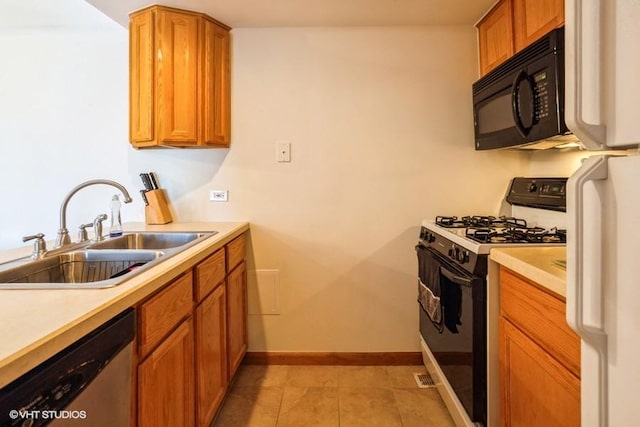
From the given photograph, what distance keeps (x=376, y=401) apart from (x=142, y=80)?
2.23 meters

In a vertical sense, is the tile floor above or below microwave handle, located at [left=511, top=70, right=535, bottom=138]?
below

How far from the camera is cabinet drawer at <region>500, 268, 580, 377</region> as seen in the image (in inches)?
37.4

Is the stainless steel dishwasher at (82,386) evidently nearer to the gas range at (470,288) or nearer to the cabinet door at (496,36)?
the gas range at (470,288)

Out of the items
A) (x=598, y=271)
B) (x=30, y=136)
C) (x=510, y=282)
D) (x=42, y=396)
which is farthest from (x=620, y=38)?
(x=30, y=136)

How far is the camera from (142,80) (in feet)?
6.63

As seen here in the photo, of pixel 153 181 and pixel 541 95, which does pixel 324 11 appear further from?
pixel 153 181

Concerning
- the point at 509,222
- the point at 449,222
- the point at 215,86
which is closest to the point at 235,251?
the point at 215,86

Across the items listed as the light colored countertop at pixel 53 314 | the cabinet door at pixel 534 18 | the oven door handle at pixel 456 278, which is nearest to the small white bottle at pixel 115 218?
the light colored countertop at pixel 53 314

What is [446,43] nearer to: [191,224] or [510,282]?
[510,282]

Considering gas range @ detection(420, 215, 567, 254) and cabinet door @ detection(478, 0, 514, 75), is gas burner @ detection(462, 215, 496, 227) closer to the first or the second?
gas range @ detection(420, 215, 567, 254)

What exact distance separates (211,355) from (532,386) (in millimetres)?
1273

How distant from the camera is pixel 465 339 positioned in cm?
147

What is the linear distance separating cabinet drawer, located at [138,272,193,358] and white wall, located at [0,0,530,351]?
3.31ft
